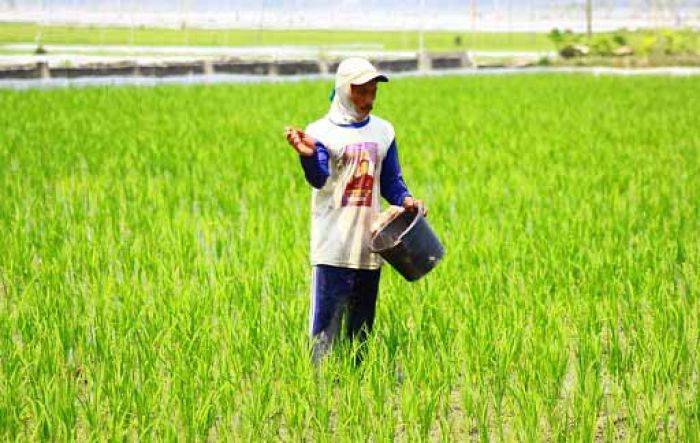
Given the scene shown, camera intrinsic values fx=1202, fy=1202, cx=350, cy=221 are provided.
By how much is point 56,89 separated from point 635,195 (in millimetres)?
11395

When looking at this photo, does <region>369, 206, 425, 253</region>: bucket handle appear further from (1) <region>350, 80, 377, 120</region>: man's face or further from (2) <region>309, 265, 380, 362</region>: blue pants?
(1) <region>350, 80, 377, 120</region>: man's face

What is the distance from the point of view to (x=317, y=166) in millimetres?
3178

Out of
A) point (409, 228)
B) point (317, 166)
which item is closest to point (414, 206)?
point (409, 228)

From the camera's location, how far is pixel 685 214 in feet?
20.5

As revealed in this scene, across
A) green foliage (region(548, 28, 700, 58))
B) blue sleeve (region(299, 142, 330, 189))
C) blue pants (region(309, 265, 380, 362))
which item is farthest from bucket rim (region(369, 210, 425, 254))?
green foliage (region(548, 28, 700, 58))

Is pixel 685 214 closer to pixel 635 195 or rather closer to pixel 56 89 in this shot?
pixel 635 195

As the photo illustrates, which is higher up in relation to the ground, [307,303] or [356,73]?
[356,73]

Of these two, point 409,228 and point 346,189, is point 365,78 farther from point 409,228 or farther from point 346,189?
point 409,228

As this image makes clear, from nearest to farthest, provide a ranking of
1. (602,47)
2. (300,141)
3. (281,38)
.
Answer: (300,141)
(602,47)
(281,38)

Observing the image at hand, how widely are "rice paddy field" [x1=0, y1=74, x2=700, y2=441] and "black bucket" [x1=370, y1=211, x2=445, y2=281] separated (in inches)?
11.6

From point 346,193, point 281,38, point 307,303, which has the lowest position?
point 281,38

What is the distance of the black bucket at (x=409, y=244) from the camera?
3246mm

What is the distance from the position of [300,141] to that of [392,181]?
409mm

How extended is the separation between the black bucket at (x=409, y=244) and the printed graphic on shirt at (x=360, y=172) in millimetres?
108
